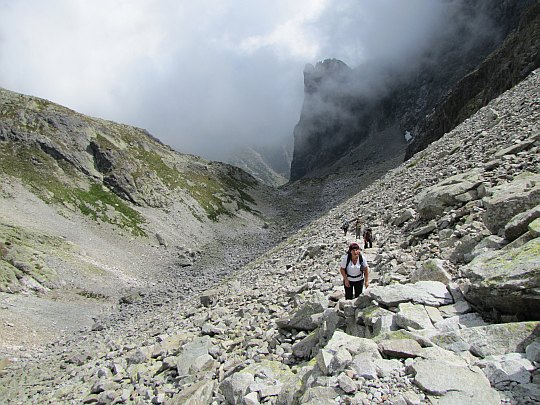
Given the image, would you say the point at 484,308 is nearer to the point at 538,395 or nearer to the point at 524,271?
the point at 524,271

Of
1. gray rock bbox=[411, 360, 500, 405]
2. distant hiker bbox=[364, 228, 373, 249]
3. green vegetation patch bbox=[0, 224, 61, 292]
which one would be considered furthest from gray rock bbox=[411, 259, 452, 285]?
green vegetation patch bbox=[0, 224, 61, 292]

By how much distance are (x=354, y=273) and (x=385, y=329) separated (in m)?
3.61

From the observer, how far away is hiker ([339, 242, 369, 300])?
41.7 feet

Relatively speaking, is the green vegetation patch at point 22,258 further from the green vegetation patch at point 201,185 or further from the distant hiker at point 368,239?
the green vegetation patch at point 201,185

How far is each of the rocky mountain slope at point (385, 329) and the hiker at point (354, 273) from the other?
29.9 inches

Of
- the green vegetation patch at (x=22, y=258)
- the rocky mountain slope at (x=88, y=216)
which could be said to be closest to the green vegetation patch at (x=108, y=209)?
the rocky mountain slope at (x=88, y=216)

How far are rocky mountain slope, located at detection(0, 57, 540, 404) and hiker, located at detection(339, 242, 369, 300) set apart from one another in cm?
76

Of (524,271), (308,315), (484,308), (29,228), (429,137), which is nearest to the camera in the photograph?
(524,271)

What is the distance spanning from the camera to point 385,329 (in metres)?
9.19

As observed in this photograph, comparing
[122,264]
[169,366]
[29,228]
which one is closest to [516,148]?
[169,366]

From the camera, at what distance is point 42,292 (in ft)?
128

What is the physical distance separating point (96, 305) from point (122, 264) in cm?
1469

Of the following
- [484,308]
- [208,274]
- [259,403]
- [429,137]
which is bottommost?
[259,403]

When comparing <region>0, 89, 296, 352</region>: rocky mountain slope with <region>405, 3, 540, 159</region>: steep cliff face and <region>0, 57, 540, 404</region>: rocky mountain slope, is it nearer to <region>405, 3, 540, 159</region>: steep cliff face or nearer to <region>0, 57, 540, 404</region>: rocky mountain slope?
<region>0, 57, 540, 404</region>: rocky mountain slope
